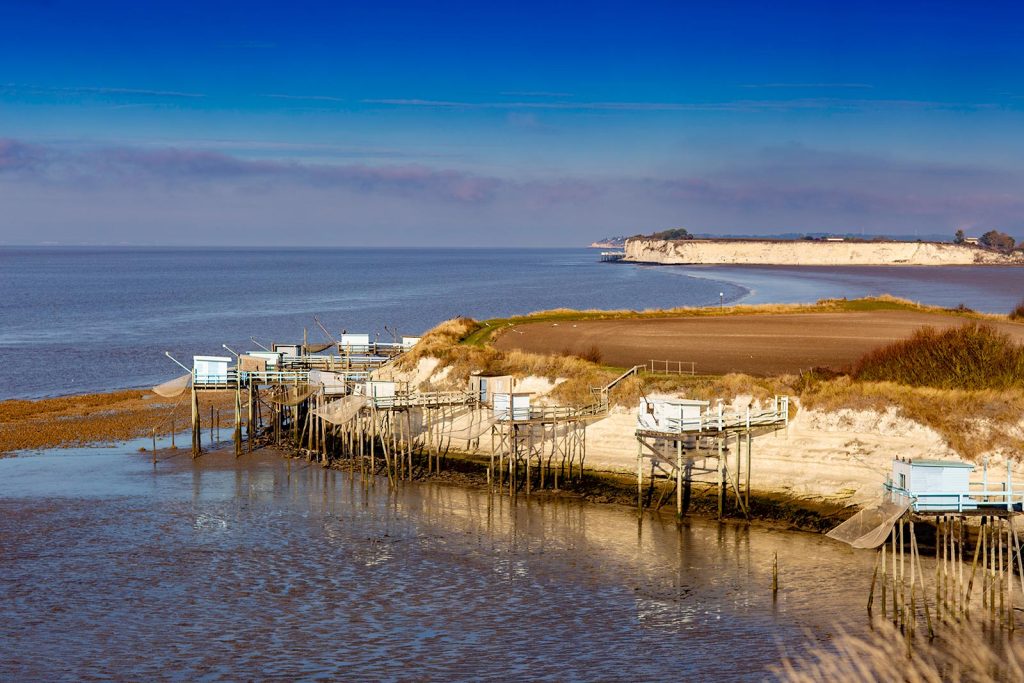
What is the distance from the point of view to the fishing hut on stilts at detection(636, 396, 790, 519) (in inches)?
1480

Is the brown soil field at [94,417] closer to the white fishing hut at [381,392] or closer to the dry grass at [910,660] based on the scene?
the white fishing hut at [381,392]

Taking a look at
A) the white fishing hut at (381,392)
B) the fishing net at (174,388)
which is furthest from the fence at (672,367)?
the fishing net at (174,388)

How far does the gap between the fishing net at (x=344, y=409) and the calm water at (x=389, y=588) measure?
4.09 metres

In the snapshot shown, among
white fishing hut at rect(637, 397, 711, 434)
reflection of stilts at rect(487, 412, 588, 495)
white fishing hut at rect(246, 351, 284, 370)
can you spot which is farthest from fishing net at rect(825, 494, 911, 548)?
white fishing hut at rect(246, 351, 284, 370)

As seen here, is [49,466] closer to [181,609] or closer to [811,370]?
[181,609]

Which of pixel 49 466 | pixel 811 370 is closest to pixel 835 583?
pixel 811 370

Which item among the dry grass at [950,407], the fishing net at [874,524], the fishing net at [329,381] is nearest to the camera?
the fishing net at [874,524]

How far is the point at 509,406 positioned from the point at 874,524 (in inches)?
677

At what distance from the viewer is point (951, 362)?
142ft

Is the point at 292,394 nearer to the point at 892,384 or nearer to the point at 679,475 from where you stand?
the point at 679,475

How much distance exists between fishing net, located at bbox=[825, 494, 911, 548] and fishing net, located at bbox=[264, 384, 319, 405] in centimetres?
2768

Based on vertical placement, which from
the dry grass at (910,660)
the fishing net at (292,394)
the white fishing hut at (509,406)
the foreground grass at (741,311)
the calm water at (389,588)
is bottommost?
the calm water at (389,588)

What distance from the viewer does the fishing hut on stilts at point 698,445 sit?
37594mm

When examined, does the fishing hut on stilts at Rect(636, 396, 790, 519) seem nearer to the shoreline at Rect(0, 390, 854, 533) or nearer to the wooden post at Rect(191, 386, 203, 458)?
the shoreline at Rect(0, 390, 854, 533)
